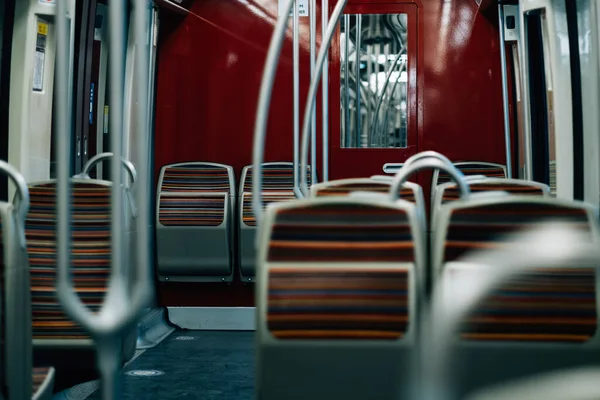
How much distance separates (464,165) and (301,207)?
183 inches

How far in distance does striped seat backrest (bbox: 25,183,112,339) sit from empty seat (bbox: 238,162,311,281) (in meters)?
2.83

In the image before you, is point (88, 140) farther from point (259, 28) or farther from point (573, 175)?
point (573, 175)

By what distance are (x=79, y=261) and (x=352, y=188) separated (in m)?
1.33

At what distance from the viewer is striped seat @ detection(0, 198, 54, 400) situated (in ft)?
7.06

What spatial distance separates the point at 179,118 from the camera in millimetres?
7078

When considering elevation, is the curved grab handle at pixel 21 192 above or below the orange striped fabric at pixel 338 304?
above

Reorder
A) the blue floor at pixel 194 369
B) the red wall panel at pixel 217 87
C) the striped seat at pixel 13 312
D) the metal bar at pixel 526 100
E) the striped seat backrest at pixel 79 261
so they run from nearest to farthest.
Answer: the striped seat at pixel 13 312 < the striped seat backrest at pixel 79 261 < the blue floor at pixel 194 369 < the metal bar at pixel 526 100 < the red wall panel at pixel 217 87

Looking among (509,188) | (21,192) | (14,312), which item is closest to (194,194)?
(509,188)

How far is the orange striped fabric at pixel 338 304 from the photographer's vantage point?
2350mm

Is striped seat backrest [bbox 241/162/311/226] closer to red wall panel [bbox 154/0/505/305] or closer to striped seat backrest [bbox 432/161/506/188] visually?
red wall panel [bbox 154/0/505/305]

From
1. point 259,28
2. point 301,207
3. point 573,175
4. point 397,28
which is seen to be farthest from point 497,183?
point 259,28

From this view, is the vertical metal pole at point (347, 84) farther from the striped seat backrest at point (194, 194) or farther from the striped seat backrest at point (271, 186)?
the striped seat backrest at point (194, 194)

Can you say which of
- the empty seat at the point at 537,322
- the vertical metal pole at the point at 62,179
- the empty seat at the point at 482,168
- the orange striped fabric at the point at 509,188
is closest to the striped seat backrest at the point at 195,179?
the empty seat at the point at 482,168

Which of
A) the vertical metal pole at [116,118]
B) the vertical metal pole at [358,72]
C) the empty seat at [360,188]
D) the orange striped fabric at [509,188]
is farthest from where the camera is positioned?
the vertical metal pole at [358,72]
